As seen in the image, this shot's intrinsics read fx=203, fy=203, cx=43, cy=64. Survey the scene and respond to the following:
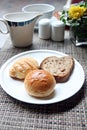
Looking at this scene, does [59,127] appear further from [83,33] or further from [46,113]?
[83,33]

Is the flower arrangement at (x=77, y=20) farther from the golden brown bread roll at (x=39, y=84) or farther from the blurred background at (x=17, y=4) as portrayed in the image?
the blurred background at (x=17, y=4)

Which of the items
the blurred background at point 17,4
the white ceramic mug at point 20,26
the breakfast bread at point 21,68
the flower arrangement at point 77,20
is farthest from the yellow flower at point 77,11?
the blurred background at point 17,4

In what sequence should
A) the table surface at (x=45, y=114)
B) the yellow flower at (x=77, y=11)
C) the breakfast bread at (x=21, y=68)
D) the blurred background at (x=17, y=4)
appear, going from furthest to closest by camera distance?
the blurred background at (x=17, y=4), the yellow flower at (x=77, y=11), the breakfast bread at (x=21, y=68), the table surface at (x=45, y=114)

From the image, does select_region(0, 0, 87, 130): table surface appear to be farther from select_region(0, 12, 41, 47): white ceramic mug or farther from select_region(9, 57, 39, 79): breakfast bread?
select_region(0, 12, 41, 47): white ceramic mug

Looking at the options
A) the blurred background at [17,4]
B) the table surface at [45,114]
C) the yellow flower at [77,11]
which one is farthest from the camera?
the blurred background at [17,4]

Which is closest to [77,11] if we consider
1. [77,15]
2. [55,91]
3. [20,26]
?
[77,15]

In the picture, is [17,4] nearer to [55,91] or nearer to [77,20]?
[77,20]

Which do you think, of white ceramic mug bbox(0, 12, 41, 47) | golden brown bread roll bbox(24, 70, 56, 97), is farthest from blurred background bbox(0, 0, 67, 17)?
golden brown bread roll bbox(24, 70, 56, 97)
